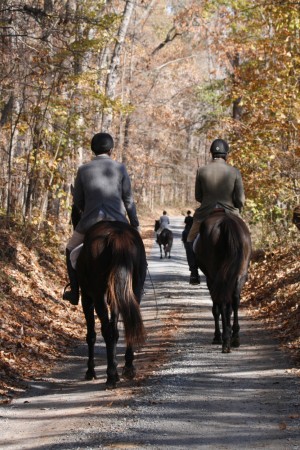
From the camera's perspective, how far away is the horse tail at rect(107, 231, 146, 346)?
8.37 metres

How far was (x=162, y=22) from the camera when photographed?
169 ft

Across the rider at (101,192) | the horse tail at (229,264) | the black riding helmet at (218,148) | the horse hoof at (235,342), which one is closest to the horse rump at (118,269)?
the rider at (101,192)

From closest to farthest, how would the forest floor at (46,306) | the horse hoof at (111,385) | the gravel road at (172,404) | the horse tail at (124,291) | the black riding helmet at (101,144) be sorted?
the gravel road at (172,404)
the horse tail at (124,291)
the horse hoof at (111,385)
the black riding helmet at (101,144)
the forest floor at (46,306)

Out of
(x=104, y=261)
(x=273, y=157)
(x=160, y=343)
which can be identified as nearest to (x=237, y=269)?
(x=160, y=343)

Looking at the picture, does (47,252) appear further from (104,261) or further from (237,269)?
(104,261)

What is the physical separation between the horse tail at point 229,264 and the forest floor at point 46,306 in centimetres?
116

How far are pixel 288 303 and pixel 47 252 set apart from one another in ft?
25.2

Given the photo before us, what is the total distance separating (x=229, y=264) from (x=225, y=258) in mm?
123

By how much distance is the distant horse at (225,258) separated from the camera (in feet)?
35.3

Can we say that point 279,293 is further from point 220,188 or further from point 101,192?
point 101,192

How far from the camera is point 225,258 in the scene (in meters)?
10.9

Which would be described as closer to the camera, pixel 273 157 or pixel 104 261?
pixel 104 261

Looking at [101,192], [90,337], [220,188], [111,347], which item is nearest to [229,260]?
[220,188]

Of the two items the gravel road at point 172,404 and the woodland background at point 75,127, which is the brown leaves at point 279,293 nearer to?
the woodland background at point 75,127
